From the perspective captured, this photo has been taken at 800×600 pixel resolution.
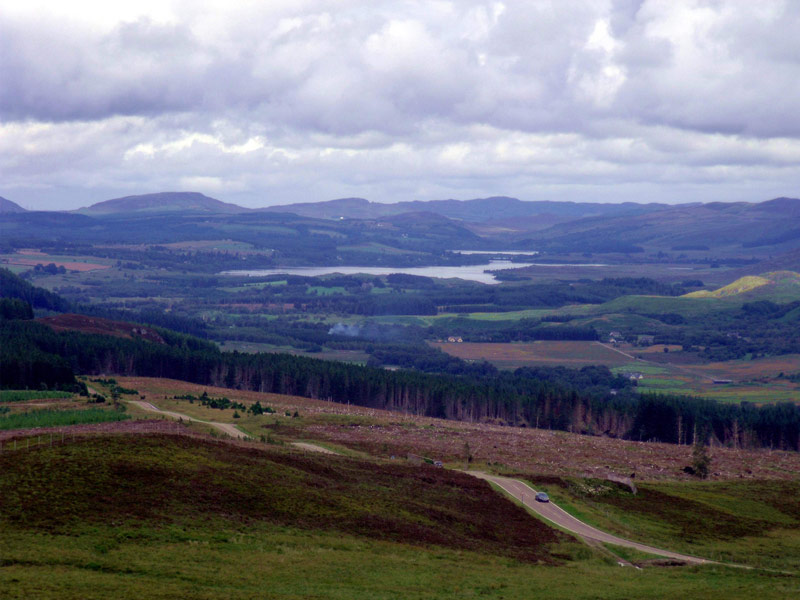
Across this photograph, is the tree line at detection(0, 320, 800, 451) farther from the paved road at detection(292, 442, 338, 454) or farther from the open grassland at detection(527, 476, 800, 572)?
the paved road at detection(292, 442, 338, 454)

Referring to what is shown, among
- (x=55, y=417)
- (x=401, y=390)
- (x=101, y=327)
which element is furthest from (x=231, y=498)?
(x=101, y=327)

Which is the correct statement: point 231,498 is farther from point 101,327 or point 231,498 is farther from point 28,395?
point 101,327

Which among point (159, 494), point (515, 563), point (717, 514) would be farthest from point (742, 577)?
point (159, 494)

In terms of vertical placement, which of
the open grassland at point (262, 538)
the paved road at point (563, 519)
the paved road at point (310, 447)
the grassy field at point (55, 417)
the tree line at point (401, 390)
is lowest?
the tree line at point (401, 390)

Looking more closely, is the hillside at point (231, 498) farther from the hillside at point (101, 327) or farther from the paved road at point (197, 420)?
the hillside at point (101, 327)

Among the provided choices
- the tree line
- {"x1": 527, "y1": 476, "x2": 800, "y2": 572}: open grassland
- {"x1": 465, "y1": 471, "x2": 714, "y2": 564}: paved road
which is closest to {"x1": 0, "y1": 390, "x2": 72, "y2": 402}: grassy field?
the tree line

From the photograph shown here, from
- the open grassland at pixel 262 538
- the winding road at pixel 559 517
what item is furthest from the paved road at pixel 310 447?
the open grassland at pixel 262 538

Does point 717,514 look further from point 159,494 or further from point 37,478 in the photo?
point 37,478
